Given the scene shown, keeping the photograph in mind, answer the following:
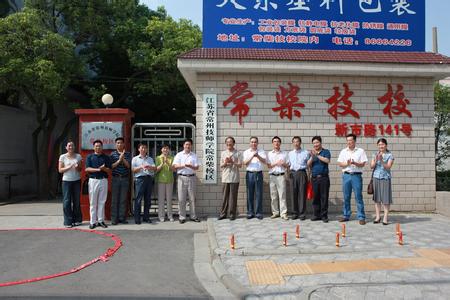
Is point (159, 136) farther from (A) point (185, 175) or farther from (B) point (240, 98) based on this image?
(B) point (240, 98)

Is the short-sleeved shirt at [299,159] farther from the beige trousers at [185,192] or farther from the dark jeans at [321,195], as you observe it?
the beige trousers at [185,192]

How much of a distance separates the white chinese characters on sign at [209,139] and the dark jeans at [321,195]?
2.26 m

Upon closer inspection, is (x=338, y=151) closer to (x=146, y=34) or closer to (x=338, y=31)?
(x=338, y=31)

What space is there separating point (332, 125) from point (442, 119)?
8.82 meters

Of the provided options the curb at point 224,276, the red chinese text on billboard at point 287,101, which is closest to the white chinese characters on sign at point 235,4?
the red chinese text on billboard at point 287,101

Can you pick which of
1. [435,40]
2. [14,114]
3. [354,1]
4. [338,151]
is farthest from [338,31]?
[14,114]

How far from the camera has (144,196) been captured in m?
8.90

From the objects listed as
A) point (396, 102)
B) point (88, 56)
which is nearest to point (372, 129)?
point (396, 102)

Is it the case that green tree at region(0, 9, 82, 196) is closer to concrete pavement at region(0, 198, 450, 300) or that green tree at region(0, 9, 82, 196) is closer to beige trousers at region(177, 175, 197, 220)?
concrete pavement at region(0, 198, 450, 300)

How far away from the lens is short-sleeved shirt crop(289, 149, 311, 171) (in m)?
8.90

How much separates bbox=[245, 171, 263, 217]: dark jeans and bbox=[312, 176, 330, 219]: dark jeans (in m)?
1.13

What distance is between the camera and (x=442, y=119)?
643 inches

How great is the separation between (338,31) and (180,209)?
219 inches

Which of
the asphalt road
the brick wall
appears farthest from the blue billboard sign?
the asphalt road
